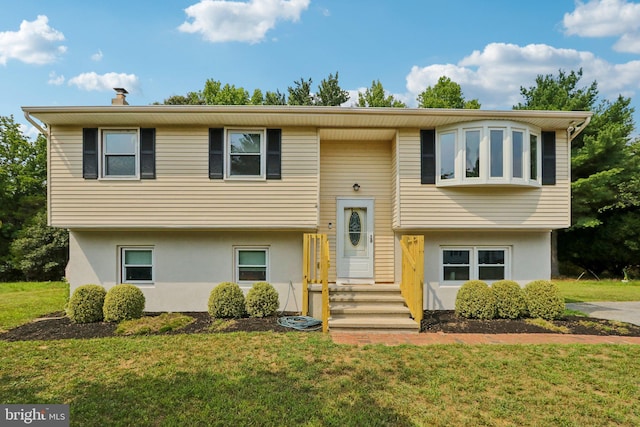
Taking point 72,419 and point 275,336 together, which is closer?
point 72,419

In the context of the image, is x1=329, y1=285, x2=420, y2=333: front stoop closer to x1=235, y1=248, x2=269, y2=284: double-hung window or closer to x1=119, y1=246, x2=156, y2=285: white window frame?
x1=235, y1=248, x2=269, y2=284: double-hung window

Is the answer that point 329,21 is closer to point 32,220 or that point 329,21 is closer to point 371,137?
point 371,137

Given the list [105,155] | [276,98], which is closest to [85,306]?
[105,155]

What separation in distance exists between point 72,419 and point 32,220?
21.8m

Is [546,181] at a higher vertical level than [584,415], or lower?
higher

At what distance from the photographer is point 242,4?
1037 centimetres

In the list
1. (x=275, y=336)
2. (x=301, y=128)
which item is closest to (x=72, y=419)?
(x=275, y=336)

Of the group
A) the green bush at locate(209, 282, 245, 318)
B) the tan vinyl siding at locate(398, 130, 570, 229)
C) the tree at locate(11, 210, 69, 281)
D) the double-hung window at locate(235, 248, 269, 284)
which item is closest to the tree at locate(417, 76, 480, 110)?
the tan vinyl siding at locate(398, 130, 570, 229)

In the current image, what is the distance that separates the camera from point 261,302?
7496 millimetres

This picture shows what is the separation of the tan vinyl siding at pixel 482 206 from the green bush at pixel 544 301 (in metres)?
1.45

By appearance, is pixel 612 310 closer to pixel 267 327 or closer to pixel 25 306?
pixel 267 327

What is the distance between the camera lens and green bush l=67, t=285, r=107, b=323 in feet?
23.3

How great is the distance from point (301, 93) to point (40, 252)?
18.4 metres

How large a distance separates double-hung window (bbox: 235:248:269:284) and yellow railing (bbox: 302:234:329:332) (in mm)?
1228
